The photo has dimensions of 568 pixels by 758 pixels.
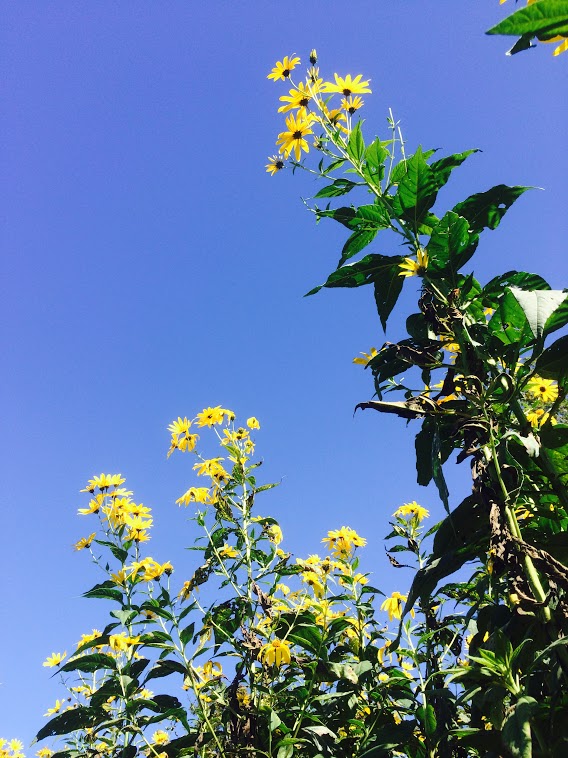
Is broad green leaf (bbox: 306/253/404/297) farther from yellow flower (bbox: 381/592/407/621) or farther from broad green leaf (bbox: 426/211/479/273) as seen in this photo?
yellow flower (bbox: 381/592/407/621)

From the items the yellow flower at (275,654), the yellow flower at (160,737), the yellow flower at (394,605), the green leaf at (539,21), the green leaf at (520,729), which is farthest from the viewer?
the yellow flower at (160,737)

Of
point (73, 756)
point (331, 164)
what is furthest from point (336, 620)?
point (331, 164)

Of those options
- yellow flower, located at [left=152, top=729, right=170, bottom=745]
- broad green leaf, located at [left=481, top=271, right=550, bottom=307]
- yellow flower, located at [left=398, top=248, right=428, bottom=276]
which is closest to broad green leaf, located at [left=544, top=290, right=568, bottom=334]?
broad green leaf, located at [left=481, top=271, right=550, bottom=307]

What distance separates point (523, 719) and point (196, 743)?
1.51 meters

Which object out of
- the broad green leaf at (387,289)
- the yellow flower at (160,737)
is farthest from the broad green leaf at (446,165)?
the yellow flower at (160,737)

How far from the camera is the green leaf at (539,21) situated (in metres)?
0.60

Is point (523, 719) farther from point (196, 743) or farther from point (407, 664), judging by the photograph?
point (407, 664)

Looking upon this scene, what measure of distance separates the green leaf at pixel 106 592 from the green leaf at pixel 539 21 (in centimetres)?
264

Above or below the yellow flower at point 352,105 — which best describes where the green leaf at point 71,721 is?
below

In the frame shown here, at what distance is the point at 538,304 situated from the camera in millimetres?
1396

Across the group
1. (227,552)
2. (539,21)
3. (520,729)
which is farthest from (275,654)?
(539,21)

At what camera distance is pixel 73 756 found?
2398mm

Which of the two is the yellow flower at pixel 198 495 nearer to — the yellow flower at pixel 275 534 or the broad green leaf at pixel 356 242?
the yellow flower at pixel 275 534

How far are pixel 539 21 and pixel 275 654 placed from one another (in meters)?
2.18
